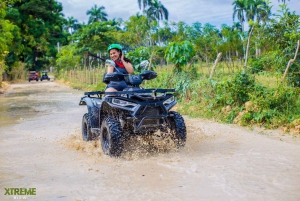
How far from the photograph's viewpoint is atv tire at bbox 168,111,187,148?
20.1 ft

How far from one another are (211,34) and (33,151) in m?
29.1

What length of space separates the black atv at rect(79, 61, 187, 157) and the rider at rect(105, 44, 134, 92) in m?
0.12

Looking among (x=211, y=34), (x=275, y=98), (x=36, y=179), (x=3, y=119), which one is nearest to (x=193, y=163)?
(x=36, y=179)

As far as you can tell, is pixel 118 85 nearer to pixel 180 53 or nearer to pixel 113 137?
pixel 113 137

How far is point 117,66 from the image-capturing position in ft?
21.1

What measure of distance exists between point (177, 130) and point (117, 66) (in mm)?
1523

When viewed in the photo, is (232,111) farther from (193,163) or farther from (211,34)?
(211,34)

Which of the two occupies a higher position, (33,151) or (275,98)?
(275,98)

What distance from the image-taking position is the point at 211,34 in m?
34.0

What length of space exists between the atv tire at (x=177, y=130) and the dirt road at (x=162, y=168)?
0.20 m

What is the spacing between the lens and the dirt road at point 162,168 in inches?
170

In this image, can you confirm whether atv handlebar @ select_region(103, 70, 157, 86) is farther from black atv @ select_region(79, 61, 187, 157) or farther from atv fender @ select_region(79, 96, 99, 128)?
atv fender @ select_region(79, 96, 99, 128)

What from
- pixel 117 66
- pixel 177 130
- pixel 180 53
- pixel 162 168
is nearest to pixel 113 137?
pixel 162 168

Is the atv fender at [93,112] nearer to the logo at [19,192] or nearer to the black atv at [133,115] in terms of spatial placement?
the black atv at [133,115]
